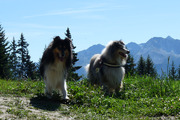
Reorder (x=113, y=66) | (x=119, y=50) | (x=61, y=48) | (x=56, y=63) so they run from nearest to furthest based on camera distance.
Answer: (x=61, y=48) < (x=56, y=63) < (x=119, y=50) < (x=113, y=66)

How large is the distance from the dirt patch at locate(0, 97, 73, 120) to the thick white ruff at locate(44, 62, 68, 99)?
1.29ft

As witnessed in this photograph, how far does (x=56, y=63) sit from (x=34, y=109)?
A: 170cm

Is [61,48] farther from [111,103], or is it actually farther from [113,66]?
[113,66]

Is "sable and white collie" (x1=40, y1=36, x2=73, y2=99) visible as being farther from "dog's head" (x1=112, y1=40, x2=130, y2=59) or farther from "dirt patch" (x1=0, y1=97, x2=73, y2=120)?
"dog's head" (x1=112, y1=40, x2=130, y2=59)

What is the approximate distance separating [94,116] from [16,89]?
3415 millimetres

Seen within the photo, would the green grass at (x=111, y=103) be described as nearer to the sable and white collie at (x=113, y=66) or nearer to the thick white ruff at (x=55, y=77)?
the thick white ruff at (x=55, y=77)

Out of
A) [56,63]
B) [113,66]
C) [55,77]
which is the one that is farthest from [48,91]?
[113,66]

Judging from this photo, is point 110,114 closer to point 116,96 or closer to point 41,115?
point 41,115

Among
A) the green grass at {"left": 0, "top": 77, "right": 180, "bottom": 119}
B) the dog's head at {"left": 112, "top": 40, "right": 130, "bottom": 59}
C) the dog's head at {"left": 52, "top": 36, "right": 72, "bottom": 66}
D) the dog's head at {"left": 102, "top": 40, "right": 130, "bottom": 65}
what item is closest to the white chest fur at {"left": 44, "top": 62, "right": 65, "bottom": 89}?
the dog's head at {"left": 52, "top": 36, "right": 72, "bottom": 66}

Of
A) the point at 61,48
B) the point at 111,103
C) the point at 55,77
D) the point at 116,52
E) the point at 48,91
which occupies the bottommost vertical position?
the point at 111,103

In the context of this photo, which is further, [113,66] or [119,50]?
[113,66]

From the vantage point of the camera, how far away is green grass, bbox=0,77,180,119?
21.5 ft

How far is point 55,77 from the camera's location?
25.1 ft

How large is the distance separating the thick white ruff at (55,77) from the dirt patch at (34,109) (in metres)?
0.39
